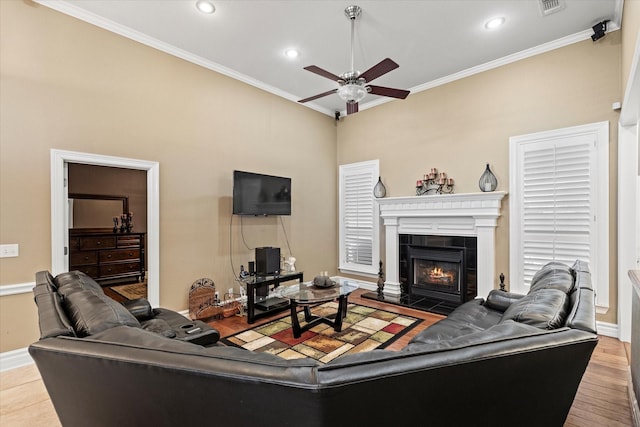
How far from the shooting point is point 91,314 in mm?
1489

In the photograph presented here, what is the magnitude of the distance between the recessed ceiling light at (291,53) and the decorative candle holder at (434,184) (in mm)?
2683

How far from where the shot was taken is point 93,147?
10.5 feet

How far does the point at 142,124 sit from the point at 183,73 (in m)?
0.92

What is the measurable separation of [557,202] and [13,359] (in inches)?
238

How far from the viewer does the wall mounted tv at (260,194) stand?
4250 mm

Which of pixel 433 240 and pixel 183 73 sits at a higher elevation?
pixel 183 73

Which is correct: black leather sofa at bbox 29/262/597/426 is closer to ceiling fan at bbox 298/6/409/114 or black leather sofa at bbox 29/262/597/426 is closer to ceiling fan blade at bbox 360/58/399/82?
ceiling fan blade at bbox 360/58/399/82

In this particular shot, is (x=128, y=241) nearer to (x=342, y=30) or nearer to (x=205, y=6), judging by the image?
(x=205, y=6)

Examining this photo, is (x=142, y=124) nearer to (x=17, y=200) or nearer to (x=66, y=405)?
(x=17, y=200)

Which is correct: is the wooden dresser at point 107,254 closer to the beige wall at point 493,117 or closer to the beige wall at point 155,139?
the beige wall at point 155,139

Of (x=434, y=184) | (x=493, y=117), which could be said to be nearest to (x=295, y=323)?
(x=434, y=184)

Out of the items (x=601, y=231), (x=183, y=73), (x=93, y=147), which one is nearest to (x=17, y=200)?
(x=93, y=147)

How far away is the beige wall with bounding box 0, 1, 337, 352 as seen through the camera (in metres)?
2.80

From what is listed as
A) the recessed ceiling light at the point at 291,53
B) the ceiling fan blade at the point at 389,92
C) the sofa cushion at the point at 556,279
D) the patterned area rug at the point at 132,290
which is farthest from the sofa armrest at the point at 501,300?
the patterned area rug at the point at 132,290
